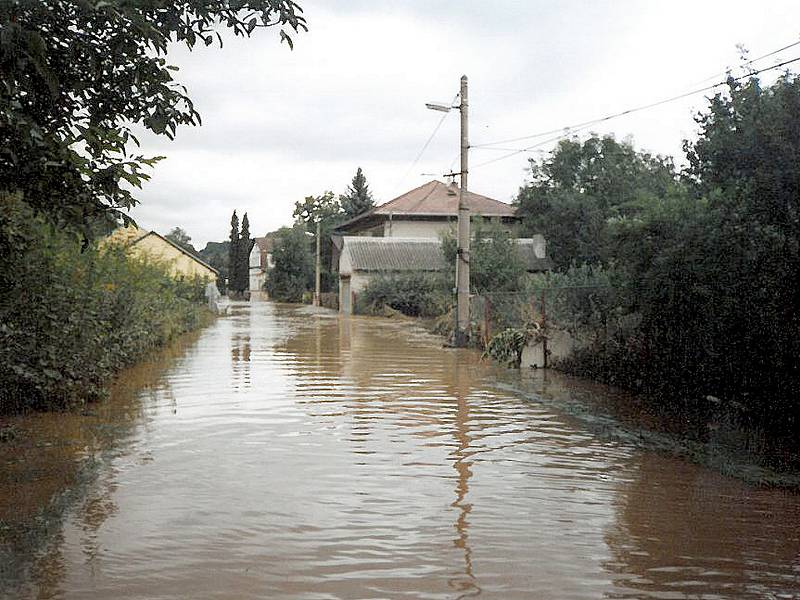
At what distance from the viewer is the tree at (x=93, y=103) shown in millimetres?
5754

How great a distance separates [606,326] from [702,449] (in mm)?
6268

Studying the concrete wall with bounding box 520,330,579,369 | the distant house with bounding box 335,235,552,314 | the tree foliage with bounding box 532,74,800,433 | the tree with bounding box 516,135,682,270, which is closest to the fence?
the concrete wall with bounding box 520,330,579,369

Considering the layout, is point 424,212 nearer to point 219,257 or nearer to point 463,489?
point 463,489

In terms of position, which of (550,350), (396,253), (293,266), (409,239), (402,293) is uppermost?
(409,239)

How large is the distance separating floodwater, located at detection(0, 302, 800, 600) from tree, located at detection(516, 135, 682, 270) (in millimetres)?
31600

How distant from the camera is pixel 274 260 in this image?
292 feet

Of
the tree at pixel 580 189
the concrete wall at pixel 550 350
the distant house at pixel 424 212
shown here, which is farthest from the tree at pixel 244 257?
the concrete wall at pixel 550 350

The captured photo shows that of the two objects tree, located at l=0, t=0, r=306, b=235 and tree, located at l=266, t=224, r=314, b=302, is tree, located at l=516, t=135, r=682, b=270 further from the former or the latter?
tree, located at l=266, t=224, r=314, b=302

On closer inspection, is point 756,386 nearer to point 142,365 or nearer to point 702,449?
point 702,449

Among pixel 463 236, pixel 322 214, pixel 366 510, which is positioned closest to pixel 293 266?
pixel 322 214

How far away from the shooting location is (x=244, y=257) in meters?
114

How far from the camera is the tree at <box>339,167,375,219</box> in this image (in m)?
89.8

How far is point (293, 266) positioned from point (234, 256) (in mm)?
30198

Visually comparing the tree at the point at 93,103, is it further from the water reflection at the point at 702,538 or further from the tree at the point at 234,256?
the tree at the point at 234,256
